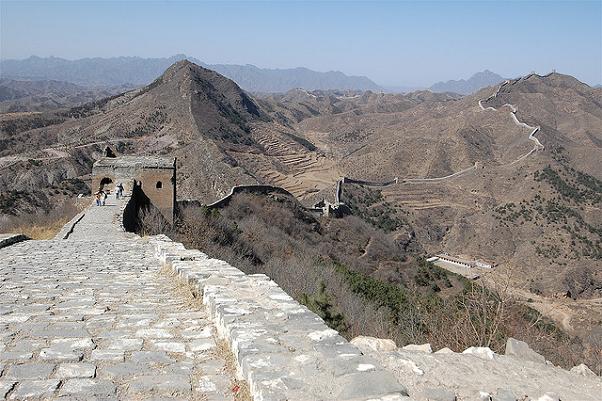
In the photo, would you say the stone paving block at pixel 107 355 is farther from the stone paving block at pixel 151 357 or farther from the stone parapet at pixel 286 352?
the stone parapet at pixel 286 352

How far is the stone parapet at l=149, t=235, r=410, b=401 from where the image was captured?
3041mm

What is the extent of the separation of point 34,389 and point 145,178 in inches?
731

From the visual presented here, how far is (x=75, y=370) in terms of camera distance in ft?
11.5

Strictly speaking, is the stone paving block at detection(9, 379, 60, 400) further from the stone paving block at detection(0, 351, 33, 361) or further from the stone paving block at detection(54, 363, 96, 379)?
the stone paving block at detection(0, 351, 33, 361)

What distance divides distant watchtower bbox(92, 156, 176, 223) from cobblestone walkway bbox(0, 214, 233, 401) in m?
13.8

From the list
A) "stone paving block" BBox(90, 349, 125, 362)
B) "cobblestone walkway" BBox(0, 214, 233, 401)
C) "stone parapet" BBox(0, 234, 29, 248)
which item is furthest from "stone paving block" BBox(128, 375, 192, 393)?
"stone parapet" BBox(0, 234, 29, 248)

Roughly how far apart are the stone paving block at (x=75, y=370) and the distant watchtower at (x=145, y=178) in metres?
17.7

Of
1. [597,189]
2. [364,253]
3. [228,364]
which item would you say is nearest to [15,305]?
[228,364]

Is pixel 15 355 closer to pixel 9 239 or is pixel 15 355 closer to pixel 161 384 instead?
pixel 161 384

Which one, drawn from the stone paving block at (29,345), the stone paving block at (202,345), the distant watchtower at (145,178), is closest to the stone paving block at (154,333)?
the stone paving block at (202,345)

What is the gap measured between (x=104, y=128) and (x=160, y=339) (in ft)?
256

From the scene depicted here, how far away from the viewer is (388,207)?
185 feet

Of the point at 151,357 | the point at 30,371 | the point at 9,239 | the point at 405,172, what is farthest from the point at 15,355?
the point at 405,172

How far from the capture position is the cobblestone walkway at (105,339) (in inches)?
130
